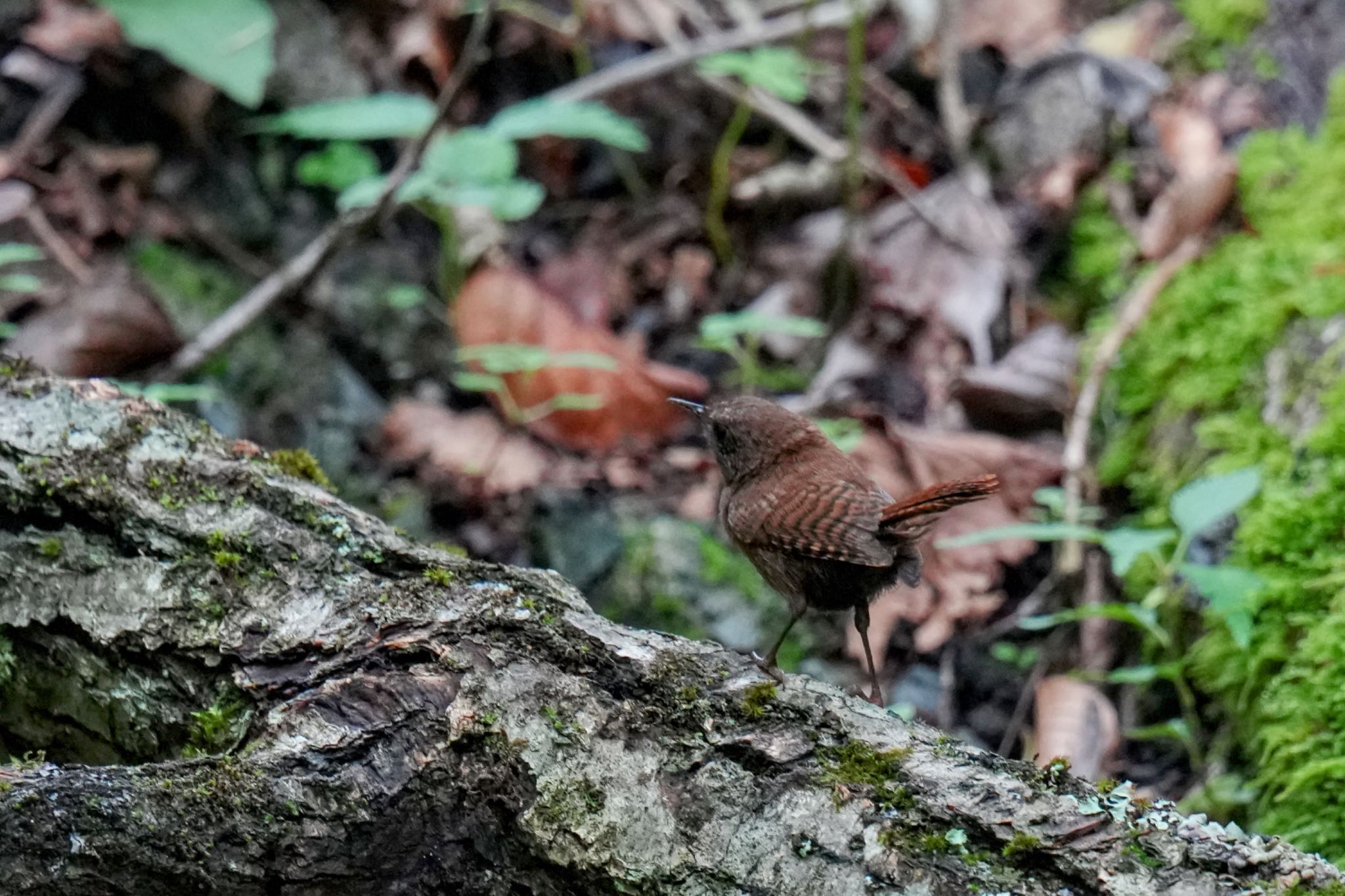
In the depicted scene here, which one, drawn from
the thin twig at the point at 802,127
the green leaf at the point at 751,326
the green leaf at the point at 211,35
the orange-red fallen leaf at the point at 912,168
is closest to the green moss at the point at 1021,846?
the green leaf at the point at 751,326

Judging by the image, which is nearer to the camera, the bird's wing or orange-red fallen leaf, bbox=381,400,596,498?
the bird's wing

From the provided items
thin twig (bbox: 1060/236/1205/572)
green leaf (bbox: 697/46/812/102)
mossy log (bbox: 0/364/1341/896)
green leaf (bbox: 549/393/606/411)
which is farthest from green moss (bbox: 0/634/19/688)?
green leaf (bbox: 697/46/812/102)

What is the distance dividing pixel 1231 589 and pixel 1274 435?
109cm

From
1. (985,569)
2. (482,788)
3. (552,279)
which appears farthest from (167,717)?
(552,279)

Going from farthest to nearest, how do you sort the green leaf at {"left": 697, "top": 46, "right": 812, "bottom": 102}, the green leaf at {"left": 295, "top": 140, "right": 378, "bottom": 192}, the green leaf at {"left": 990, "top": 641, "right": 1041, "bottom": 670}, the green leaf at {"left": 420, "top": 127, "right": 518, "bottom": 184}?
1. the green leaf at {"left": 295, "top": 140, "right": 378, "bottom": 192}
2. the green leaf at {"left": 697, "top": 46, "right": 812, "bottom": 102}
3. the green leaf at {"left": 420, "top": 127, "right": 518, "bottom": 184}
4. the green leaf at {"left": 990, "top": 641, "right": 1041, "bottom": 670}

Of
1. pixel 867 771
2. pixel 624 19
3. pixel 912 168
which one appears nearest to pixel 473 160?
pixel 624 19

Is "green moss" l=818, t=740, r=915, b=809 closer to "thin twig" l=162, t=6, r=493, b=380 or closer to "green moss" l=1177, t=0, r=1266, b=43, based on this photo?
"thin twig" l=162, t=6, r=493, b=380

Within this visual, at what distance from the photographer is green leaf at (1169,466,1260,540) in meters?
2.59

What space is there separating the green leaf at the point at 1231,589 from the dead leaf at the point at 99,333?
3.55 meters

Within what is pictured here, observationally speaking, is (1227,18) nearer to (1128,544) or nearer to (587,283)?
(587,283)

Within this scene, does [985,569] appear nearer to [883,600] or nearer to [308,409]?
[883,600]

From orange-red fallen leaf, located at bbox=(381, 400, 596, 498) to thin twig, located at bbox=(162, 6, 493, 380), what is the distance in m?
0.65

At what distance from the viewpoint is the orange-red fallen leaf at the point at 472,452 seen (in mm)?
4504

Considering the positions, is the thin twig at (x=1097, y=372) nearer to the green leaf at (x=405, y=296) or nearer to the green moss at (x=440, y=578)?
the green moss at (x=440, y=578)
